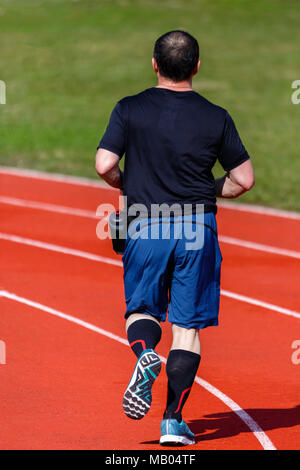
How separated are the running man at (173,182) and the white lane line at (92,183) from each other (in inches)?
389

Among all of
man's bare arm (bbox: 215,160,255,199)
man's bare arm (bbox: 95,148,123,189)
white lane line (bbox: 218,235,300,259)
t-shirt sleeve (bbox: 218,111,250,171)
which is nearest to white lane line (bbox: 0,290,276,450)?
man's bare arm (bbox: 215,160,255,199)

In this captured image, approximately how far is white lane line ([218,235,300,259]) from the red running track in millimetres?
113

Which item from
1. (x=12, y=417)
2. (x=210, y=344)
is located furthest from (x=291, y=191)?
(x=12, y=417)

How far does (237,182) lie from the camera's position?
18.0 ft

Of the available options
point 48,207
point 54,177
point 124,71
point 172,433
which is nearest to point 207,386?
point 172,433

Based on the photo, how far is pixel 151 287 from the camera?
5348 mm

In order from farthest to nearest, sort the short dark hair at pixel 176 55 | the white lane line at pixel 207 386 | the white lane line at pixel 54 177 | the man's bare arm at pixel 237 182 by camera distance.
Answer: the white lane line at pixel 54 177 < the white lane line at pixel 207 386 < the man's bare arm at pixel 237 182 < the short dark hair at pixel 176 55

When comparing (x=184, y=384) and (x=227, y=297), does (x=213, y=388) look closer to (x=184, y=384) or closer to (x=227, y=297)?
(x=184, y=384)

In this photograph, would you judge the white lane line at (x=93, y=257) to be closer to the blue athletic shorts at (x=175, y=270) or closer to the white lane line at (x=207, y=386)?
the white lane line at (x=207, y=386)

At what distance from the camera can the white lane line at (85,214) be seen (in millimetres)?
12461

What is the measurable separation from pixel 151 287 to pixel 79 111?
884 inches

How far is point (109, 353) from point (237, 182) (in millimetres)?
2655

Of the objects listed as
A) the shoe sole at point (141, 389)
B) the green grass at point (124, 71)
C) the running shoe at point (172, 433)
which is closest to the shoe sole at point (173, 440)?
the running shoe at point (172, 433)

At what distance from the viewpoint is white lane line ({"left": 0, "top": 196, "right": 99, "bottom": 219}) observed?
14939 millimetres
